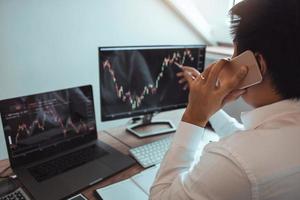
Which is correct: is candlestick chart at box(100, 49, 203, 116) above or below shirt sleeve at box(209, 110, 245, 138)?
above

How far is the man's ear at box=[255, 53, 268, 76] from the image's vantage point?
0.69 metres

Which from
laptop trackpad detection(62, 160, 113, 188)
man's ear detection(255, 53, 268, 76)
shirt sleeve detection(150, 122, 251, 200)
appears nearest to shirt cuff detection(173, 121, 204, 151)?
shirt sleeve detection(150, 122, 251, 200)

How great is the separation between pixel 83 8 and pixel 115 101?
2.18ft

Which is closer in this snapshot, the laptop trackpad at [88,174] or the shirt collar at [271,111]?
the shirt collar at [271,111]

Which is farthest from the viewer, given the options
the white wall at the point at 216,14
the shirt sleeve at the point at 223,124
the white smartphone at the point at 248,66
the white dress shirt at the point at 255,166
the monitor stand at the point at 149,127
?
the white wall at the point at 216,14

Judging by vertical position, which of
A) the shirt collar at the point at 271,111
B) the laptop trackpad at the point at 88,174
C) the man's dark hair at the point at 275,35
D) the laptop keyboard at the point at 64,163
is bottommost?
the laptop trackpad at the point at 88,174

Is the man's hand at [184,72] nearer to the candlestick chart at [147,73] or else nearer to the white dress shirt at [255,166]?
the candlestick chart at [147,73]

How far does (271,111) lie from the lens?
2.35 ft

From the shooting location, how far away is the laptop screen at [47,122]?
994 mm

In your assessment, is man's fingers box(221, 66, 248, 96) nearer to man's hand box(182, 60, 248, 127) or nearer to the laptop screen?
man's hand box(182, 60, 248, 127)

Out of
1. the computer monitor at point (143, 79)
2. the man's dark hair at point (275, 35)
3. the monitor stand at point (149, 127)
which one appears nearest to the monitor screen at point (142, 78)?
the computer monitor at point (143, 79)

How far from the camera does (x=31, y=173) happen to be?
1.01m

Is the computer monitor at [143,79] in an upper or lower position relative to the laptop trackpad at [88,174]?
upper

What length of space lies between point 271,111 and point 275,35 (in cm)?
18
